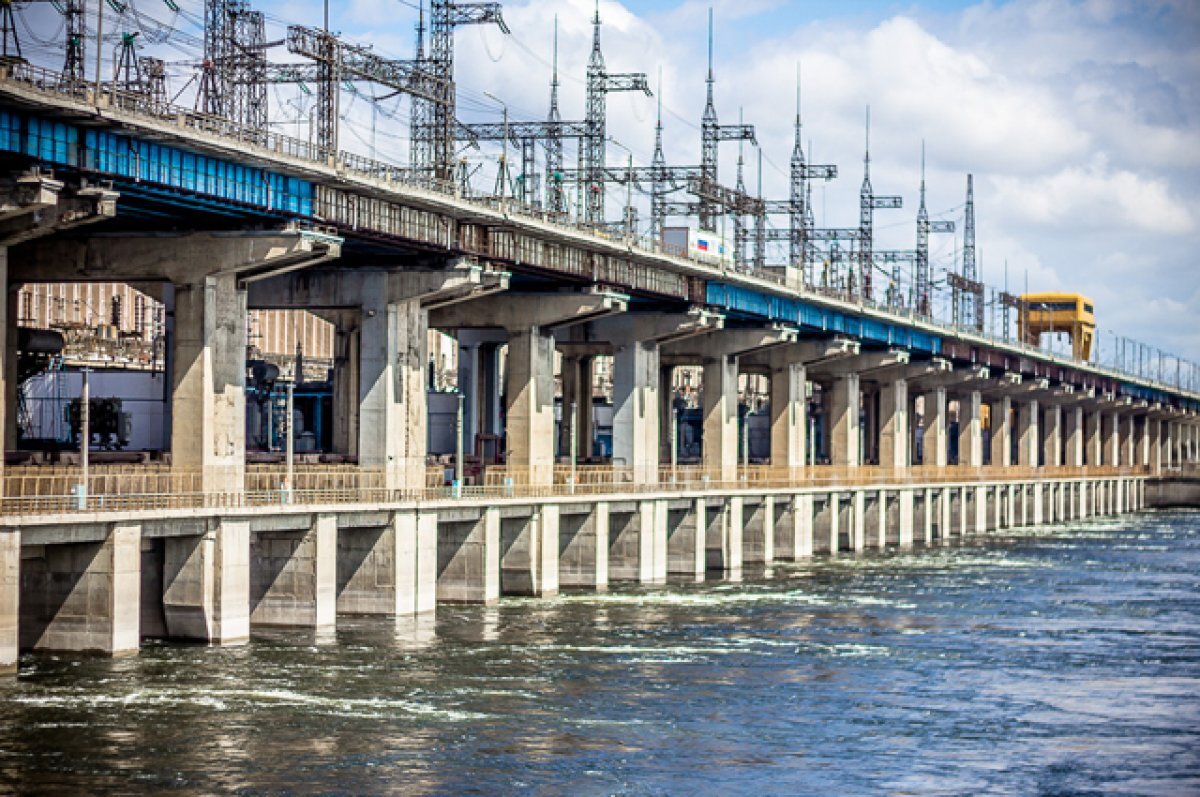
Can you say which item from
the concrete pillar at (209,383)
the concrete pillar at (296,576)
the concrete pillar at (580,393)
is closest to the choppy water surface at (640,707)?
the concrete pillar at (296,576)

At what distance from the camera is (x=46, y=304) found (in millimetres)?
171000

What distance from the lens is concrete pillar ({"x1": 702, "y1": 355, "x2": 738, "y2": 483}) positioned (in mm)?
106438

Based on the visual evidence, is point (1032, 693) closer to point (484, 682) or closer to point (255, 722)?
point (484, 682)

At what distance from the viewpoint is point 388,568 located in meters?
67.4

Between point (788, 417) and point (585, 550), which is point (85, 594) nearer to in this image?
point (585, 550)

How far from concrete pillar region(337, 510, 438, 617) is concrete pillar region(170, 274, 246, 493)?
652 cm

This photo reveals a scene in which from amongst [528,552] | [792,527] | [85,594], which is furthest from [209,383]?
[792,527]

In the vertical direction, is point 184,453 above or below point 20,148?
below

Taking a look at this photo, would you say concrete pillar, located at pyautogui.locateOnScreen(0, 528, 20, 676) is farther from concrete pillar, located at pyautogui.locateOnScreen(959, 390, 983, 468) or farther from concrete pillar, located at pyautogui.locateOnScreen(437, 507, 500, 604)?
concrete pillar, located at pyautogui.locateOnScreen(959, 390, 983, 468)

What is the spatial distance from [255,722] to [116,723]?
3.23 meters

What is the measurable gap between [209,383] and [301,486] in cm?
823

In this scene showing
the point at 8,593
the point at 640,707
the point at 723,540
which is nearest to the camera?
the point at 8,593

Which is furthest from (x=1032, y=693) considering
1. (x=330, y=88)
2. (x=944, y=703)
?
(x=330, y=88)

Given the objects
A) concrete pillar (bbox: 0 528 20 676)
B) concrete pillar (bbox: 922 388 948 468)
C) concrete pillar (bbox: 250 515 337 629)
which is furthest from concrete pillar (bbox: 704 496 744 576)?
concrete pillar (bbox: 922 388 948 468)
